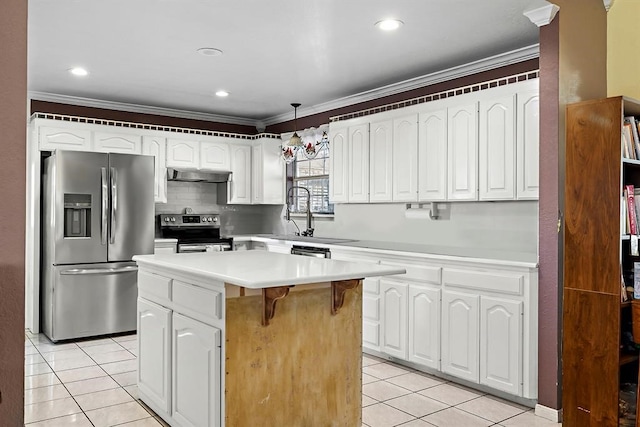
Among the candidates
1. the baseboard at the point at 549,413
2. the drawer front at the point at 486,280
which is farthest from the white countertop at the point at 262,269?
the baseboard at the point at 549,413

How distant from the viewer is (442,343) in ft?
12.3

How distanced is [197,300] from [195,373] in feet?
1.24

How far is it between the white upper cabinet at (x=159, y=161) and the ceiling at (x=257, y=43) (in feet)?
1.80

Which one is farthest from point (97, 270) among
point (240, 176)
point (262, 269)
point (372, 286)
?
point (262, 269)

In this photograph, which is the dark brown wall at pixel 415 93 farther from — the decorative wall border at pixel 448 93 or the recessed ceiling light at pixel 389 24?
the recessed ceiling light at pixel 389 24

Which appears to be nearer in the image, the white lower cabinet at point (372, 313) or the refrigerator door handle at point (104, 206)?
the white lower cabinet at point (372, 313)

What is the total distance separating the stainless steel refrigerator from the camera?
16.2 feet

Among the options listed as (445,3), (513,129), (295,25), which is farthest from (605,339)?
(295,25)

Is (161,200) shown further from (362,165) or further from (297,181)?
(362,165)

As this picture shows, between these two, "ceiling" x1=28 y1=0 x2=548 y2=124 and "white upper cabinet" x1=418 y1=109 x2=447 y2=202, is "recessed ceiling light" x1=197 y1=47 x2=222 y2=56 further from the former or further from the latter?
"white upper cabinet" x1=418 y1=109 x2=447 y2=202

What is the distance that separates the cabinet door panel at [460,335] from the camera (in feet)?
11.6

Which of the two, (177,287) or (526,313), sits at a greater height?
(177,287)

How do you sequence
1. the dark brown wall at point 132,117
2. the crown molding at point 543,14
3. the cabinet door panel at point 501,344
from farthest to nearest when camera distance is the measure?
the dark brown wall at point 132,117 → the cabinet door panel at point 501,344 → the crown molding at point 543,14

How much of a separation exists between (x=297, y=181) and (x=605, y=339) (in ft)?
13.9
